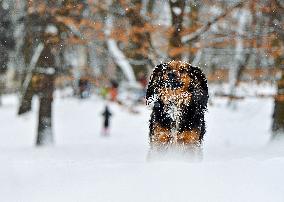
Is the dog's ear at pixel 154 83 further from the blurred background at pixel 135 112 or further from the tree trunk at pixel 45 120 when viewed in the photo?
the tree trunk at pixel 45 120

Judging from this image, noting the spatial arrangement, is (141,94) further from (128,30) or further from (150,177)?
(150,177)

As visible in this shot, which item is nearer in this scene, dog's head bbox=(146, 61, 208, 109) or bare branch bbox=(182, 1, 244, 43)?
dog's head bbox=(146, 61, 208, 109)

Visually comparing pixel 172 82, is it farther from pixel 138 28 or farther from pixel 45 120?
pixel 45 120

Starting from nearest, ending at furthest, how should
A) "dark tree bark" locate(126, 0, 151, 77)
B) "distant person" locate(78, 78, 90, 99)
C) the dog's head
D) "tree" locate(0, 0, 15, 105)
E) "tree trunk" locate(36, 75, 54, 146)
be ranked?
1. the dog's head
2. "dark tree bark" locate(126, 0, 151, 77)
3. "tree trunk" locate(36, 75, 54, 146)
4. "tree" locate(0, 0, 15, 105)
5. "distant person" locate(78, 78, 90, 99)

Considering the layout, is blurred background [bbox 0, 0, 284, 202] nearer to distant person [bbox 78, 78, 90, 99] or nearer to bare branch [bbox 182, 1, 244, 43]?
bare branch [bbox 182, 1, 244, 43]

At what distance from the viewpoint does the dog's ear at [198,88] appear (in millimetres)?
7281

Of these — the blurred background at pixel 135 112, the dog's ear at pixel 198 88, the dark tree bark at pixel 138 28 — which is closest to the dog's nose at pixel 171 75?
the dog's ear at pixel 198 88

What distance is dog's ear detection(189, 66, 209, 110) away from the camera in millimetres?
7281

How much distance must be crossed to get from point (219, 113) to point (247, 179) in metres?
21.0

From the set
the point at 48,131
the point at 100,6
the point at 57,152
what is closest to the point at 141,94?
the point at 48,131

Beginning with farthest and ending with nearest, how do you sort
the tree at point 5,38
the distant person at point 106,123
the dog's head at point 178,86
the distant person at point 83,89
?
the distant person at point 83,89, the distant person at point 106,123, the tree at point 5,38, the dog's head at point 178,86

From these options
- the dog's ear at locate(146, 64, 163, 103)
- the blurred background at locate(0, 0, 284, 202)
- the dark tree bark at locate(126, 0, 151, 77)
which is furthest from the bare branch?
the dog's ear at locate(146, 64, 163, 103)

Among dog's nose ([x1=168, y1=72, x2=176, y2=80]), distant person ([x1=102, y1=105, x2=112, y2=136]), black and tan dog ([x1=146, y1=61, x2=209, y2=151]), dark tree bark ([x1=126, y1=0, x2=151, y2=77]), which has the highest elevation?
dark tree bark ([x1=126, y1=0, x2=151, y2=77])

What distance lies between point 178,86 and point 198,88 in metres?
0.28
